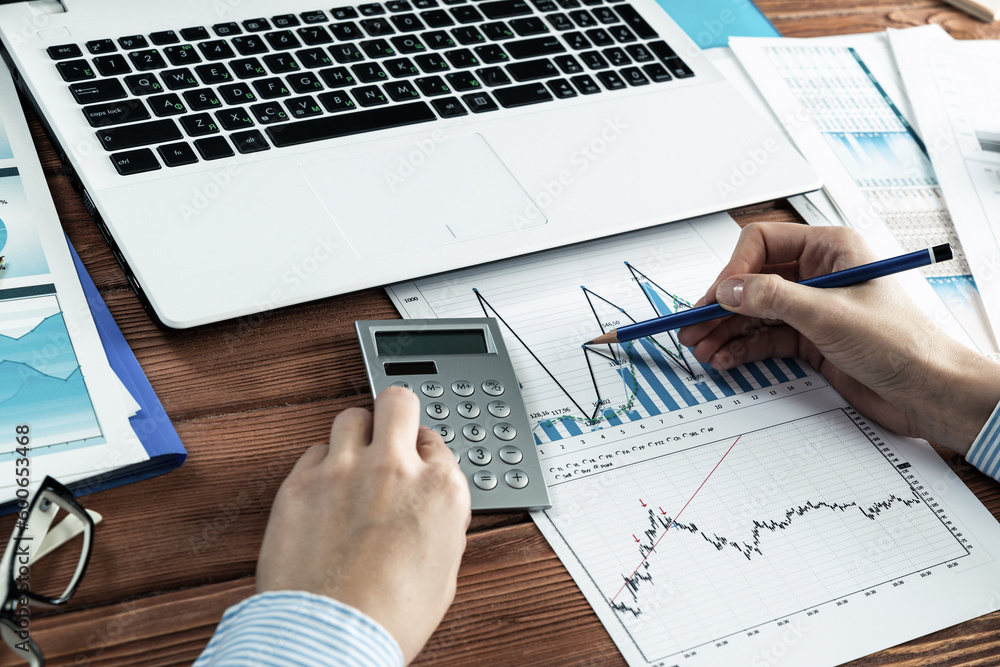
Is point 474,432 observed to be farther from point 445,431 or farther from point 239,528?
point 239,528

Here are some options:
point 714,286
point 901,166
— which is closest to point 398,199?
point 714,286

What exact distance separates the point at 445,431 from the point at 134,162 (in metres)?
→ 0.32

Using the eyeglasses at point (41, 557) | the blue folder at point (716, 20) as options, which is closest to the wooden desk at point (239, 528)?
the eyeglasses at point (41, 557)

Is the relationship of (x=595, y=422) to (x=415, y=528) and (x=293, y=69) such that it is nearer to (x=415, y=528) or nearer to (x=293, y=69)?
(x=415, y=528)

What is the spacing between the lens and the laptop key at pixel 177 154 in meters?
0.64

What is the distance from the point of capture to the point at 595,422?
0.60 m

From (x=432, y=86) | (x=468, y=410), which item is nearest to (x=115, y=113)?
(x=432, y=86)

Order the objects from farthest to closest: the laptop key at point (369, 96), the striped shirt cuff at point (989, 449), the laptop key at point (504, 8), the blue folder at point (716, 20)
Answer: the blue folder at point (716, 20) → the laptop key at point (504, 8) → the laptop key at point (369, 96) → the striped shirt cuff at point (989, 449)

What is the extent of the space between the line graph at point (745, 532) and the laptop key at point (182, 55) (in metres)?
0.46

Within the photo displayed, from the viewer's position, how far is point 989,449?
24.5 inches

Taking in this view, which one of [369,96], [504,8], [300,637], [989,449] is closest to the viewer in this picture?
[300,637]

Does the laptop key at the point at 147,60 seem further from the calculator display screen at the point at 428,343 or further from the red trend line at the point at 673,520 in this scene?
the red trend line at the point at 673,520

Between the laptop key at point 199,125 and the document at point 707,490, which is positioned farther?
the laptop key at point 199,125

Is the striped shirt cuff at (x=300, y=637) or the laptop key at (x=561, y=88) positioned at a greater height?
the laptop key at (x=561, y=88)
